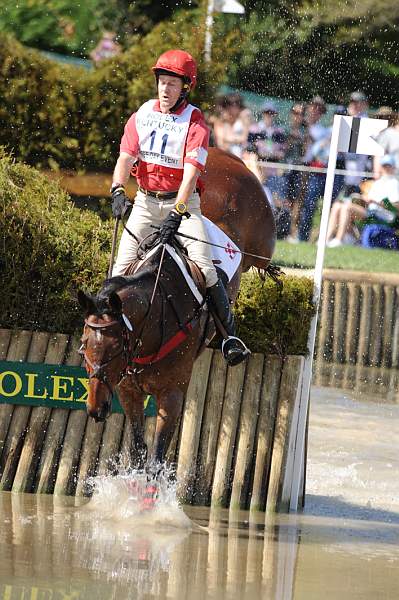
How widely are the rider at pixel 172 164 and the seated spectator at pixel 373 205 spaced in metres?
9.10

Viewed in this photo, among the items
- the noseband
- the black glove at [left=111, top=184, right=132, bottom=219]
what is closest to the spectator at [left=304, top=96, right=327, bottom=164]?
the black glove at [left=111, top=184, right=132, bottom=219]

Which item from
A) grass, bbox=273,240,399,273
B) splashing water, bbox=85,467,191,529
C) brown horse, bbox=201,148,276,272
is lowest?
→ splashing water, bbox=85,467,191,529

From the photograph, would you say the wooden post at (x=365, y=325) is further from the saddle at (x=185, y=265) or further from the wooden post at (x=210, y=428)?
the saddle at (x=185, y=265)

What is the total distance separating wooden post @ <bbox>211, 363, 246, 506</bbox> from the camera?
9250 mm

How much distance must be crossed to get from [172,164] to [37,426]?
6.81 ft

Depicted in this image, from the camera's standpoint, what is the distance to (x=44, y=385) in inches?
361

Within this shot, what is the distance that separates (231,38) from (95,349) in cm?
1117

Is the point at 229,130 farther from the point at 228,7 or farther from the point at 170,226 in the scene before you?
the point at 170,226

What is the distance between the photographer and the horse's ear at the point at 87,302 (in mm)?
7766

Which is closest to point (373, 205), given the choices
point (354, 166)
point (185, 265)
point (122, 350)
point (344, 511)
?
point (354, 166)

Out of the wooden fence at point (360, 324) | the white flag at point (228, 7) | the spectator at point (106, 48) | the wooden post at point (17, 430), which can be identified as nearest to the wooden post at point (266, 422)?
the wooden post at point (17, 430)

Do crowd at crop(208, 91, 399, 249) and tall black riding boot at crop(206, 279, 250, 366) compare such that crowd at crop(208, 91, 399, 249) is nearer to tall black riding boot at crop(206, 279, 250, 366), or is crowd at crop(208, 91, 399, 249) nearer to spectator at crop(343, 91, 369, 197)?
spectator at crop(343, 91, 369, 197)

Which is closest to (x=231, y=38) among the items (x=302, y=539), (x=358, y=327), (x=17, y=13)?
(x=358, y=327)

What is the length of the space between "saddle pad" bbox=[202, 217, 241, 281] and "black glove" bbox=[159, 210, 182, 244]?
0.55 metres
